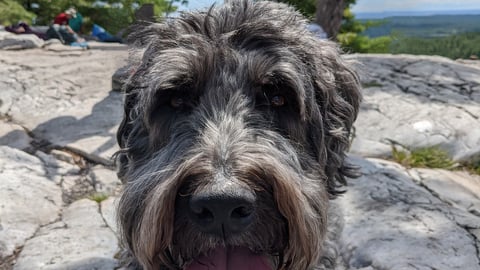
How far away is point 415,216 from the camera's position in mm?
4594

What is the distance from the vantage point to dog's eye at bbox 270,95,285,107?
2.89 m

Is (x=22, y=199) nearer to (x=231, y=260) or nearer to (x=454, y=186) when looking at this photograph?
(x=231, y=260)

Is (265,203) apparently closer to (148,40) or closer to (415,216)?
(148,40)

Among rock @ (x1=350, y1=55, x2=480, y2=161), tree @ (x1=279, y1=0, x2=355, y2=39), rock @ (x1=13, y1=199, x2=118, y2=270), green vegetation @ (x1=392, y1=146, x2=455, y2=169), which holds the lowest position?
rock @ (x1=13, y1=199, x2=118, y2=270)

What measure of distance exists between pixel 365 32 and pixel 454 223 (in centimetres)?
2042

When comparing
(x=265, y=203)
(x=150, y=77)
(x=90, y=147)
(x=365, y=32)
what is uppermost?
(x=150, y=77)

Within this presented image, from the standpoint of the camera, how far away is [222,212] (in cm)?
217

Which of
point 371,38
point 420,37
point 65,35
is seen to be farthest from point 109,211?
point 371,38

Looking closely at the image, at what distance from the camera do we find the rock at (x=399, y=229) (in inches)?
156

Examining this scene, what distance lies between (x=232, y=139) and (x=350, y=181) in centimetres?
284

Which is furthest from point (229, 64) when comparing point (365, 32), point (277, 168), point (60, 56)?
point (365, 32)

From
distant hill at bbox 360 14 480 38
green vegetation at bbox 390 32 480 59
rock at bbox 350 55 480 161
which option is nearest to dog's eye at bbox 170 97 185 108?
rock at bbox 350 55 480 161

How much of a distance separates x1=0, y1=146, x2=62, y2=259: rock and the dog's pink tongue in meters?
2.17

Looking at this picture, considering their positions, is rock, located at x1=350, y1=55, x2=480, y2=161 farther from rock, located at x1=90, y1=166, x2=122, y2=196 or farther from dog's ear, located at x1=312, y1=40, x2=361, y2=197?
rock, located at x1=90, y1=166, x2=122, y2=196
